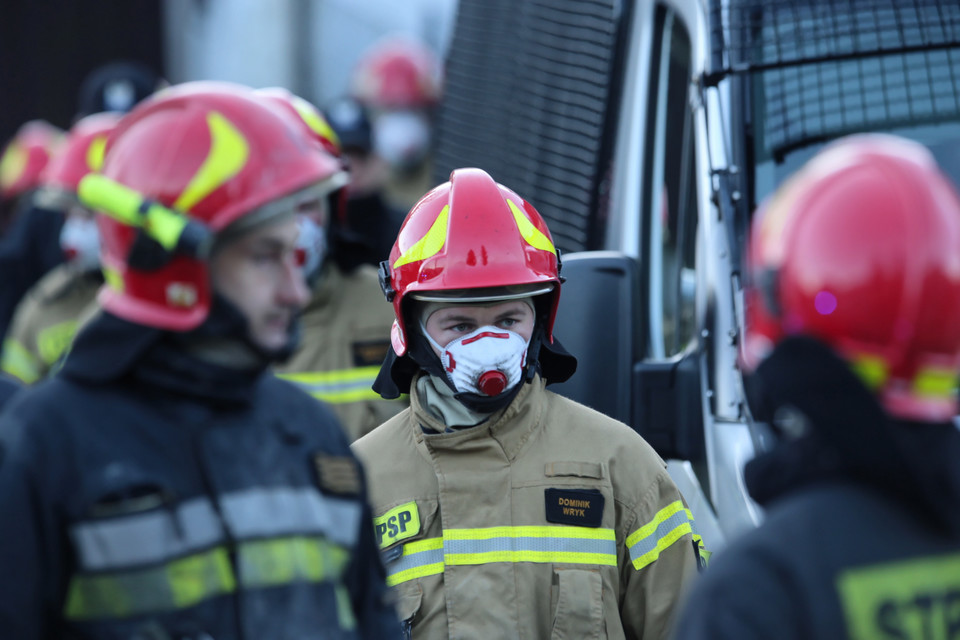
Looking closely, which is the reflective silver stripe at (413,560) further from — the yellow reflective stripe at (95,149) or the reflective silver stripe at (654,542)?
the yellow reflective stripe at (95,149)

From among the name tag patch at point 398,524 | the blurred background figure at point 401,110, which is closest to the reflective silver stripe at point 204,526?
the name tag patch at point 398,524

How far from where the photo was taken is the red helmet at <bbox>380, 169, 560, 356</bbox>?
126 inches

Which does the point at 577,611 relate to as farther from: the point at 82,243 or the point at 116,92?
the point at 116,92

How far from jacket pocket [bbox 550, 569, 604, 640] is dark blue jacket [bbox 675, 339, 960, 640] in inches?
41.8

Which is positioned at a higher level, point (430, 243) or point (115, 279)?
point (115, 279)

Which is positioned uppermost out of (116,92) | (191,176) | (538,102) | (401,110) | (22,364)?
(191,176)

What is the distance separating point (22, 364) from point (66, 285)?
15.6 inches

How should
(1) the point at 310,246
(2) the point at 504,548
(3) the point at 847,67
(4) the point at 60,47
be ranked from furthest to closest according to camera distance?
(4) the point at 60,47 < (1) the point at 310,246 < (3) the point at 847,67 < (2) the point at 504,548

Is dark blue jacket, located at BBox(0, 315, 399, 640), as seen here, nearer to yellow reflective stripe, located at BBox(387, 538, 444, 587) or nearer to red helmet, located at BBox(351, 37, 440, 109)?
yellow reflective stripe, located at BBox(387, 538, 444, 587)

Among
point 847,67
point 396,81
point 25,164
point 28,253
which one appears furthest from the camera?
point 396,81

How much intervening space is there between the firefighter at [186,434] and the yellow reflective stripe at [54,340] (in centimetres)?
367

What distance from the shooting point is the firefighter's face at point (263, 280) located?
7.02ft

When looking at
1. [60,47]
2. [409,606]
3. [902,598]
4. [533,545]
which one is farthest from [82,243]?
[60,47]

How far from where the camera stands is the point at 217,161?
2129 mm
